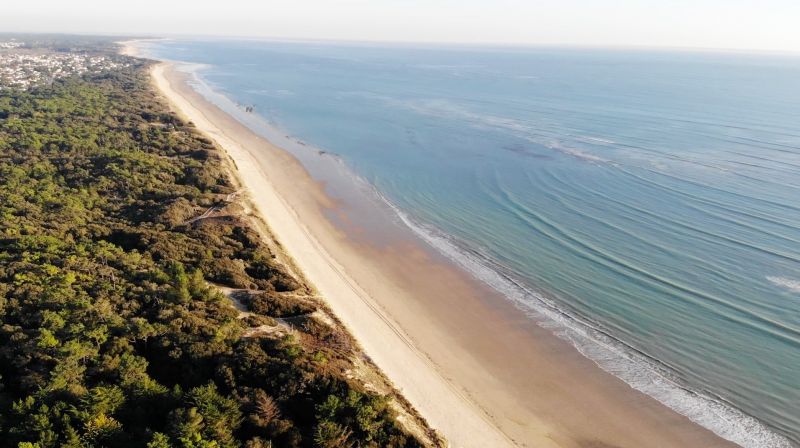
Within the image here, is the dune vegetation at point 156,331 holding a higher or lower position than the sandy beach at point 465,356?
higher

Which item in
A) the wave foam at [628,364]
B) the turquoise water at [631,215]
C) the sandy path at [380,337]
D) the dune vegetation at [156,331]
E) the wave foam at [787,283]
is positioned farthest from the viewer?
the wave foam at [787,283]

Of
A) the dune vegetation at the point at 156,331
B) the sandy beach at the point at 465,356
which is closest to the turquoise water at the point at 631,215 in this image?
the sandy beach at the point at 465,356

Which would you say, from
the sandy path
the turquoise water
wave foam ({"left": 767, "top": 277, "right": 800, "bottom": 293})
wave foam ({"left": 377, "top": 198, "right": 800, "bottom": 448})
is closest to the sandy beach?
the sandy path

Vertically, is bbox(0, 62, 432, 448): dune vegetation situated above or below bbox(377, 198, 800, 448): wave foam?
above

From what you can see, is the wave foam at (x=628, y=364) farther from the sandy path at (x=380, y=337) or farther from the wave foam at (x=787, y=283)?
the sandy path at (x=380, y=337)

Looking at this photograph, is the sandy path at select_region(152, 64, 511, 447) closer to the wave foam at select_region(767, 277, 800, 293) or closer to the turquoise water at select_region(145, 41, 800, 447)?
the turquoise water at select_region(145, 41, 800, 447)

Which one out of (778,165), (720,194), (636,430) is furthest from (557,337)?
(778,165)
